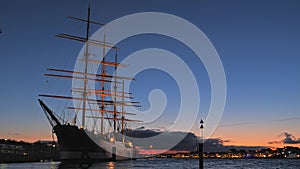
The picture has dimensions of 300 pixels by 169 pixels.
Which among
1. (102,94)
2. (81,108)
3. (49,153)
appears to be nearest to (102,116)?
(102,94)

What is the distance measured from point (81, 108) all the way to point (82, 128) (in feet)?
23.5

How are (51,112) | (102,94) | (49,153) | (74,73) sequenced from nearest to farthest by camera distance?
(51,112) < (74,73) < (102,94) < (49,153)

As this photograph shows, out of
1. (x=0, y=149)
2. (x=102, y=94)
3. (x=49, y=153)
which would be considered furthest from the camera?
(x=49, y=153)

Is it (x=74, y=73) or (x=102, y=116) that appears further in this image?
(x=102, y=116)

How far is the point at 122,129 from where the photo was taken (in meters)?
123

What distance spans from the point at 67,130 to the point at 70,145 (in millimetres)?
3636

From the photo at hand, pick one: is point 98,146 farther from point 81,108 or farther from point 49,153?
point 49,153

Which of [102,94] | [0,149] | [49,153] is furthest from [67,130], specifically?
[49,153]

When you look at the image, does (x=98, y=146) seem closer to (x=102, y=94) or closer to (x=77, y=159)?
(x=77, y=159)

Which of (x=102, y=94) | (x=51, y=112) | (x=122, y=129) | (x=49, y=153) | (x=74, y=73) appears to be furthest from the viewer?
(x=49, y=153)

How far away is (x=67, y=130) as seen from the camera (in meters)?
75.2

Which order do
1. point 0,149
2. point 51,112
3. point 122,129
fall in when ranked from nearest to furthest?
point 51,112 → point 122,129 → point 0,149

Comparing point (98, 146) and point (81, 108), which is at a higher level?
point (81, 108)

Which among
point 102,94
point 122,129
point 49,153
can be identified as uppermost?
point 102,94
